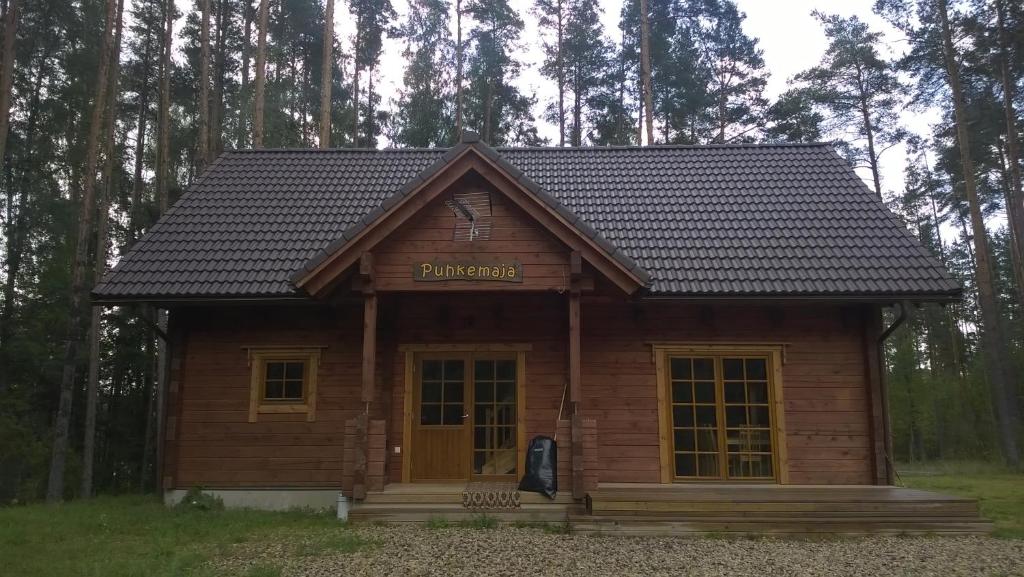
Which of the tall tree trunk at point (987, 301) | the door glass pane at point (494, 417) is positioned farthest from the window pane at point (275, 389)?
the tall tree trunk at point (987, 301)

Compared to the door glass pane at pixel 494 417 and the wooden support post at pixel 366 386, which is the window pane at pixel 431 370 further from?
the wooden support post at pixel 366 386

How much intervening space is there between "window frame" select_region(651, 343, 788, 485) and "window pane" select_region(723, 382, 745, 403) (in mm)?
84

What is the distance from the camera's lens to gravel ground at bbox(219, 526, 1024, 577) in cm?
596

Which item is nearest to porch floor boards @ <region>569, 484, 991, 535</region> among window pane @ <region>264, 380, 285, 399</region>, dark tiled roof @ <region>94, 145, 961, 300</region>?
dark tiled roof @ <region>94, 145, 961, 300</region>

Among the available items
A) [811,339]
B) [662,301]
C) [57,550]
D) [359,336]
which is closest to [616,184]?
[662,301]

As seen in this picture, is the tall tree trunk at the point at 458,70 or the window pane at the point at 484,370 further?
the tall tree trunk at the point at 458,70

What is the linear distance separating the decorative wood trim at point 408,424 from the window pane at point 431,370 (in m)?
0.18

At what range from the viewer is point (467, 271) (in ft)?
27.4

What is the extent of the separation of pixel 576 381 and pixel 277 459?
4.53 meters

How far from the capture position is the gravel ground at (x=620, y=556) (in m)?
5.96

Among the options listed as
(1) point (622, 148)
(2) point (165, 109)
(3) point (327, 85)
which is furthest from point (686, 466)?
(2) point (165, 109)

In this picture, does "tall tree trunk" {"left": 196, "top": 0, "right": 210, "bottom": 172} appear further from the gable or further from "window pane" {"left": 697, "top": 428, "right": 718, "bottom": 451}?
"window pane" {"left": 697, "top": 428, "right": 718, "bottom": 451}

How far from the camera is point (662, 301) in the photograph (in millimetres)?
9219

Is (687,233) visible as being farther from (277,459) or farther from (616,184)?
(277,459)
